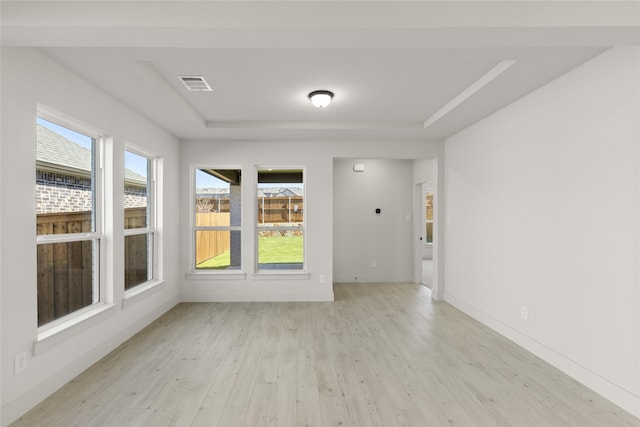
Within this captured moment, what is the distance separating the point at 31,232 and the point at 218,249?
2927 mm

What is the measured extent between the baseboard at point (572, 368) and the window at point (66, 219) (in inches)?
166

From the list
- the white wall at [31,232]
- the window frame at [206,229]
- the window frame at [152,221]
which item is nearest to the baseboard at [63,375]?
the white wall at [31,232]

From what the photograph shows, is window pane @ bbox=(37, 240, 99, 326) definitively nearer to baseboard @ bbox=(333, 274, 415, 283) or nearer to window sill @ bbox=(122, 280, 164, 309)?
window sill @ bbox=(122, 280, 164, 309)

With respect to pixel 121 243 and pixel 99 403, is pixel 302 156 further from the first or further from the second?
pixel 99 403

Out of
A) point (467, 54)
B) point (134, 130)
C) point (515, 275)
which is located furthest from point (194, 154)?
point (515, 275)

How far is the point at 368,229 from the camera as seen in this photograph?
6.30 m

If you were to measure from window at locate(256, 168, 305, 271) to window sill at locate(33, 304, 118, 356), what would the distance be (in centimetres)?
238

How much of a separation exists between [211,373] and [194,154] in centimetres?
335

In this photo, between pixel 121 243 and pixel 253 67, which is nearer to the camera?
pixel 253 67

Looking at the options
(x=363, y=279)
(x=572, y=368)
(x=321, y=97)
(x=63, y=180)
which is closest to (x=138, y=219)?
(x=63, y=180)

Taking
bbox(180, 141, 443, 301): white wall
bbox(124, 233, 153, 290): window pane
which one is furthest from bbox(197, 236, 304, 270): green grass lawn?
bbox(124, 233, 153, 290): window pane

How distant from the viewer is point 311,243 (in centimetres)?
500

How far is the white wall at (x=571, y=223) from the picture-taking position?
2.22 metres

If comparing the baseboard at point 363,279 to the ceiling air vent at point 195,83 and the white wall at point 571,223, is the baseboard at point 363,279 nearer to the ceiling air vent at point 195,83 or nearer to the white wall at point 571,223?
the white wall at point 571,223
